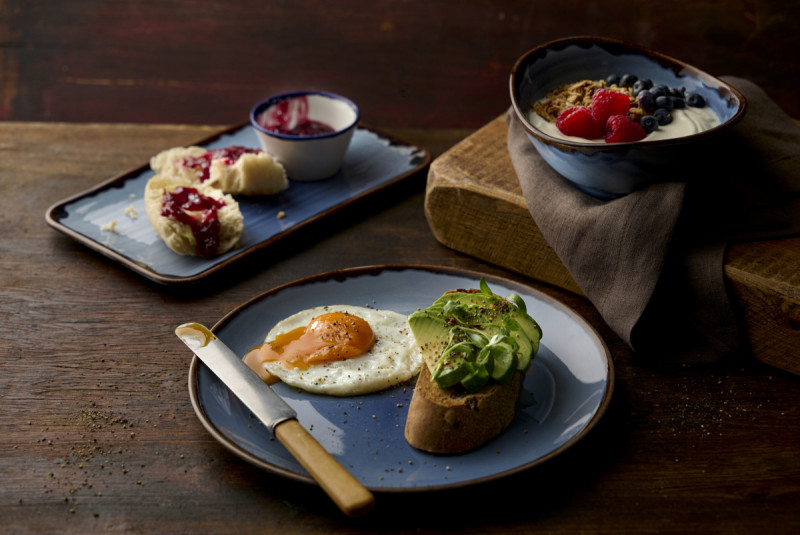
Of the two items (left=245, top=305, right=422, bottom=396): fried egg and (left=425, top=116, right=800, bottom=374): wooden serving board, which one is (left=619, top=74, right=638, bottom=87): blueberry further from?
(left=245, top=305, right=422, bottom=396): fried egg

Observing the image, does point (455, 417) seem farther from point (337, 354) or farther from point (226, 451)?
point (226, 451)

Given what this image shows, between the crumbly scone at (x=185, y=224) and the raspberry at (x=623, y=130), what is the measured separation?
111cm

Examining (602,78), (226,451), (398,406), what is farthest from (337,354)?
(602,78)

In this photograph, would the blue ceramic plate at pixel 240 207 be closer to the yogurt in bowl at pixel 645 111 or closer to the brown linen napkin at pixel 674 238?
the yogurt in bowl at pixel 645 111

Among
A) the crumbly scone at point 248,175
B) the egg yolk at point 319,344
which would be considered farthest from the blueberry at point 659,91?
the crumbly scone at point 248,175

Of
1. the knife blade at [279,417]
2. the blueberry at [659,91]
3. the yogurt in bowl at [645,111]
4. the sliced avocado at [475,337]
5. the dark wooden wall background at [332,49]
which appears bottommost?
the dark wooden wall background at [332,49]

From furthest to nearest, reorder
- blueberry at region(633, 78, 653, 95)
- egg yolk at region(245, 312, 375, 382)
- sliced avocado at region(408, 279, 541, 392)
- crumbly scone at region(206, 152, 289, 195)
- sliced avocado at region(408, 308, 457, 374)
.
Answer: crumbly scone at region(206, 152, 289, 195) → blueberry at region(633, 78, 653, 95) → egg yolk at region(245, 312, 375, 382) → sliced avocado at region(408, 308, 457, 374) → sliced avocado at region(408, 279, 541, 392)

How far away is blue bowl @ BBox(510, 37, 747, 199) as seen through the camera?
73.3 inches

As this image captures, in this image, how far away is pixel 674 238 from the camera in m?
1.87

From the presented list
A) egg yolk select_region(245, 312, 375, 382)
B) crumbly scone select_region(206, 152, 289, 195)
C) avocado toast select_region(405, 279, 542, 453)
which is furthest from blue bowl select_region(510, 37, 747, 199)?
crumbly scone select_region(206, 152, 289, 195)

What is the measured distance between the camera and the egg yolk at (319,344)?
1785 mm

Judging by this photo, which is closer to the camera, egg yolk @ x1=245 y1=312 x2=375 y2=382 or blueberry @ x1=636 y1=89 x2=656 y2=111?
egg yolk @ x1=245 y1=312 x2=375 y2=382

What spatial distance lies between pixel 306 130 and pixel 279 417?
4.76 ft

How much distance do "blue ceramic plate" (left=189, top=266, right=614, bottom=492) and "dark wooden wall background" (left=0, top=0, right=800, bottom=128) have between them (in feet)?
7.43
